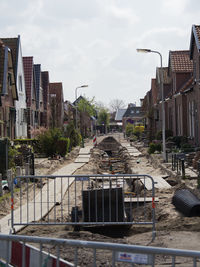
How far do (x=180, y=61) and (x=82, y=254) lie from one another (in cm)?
2887

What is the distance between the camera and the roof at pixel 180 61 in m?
32.9

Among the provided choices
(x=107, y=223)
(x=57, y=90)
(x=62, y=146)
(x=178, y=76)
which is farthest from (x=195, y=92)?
(x=57, y=90)

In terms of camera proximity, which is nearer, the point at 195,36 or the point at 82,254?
the point at 82,254

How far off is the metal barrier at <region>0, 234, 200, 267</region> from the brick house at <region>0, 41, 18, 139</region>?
1815 centimetres

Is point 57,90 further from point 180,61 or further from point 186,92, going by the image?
point 186,92

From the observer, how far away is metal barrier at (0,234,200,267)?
3672 mm

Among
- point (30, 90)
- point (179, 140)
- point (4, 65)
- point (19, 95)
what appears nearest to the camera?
point (4, 65)

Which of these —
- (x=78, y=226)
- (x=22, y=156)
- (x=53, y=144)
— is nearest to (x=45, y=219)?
(x=78, y=226)

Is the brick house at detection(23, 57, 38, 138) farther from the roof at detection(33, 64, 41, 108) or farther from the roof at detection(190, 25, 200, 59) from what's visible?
the roof at detection(190, 25, 200, 59)

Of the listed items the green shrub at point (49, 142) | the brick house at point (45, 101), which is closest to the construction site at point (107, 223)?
the green shrub at point (49, 142)

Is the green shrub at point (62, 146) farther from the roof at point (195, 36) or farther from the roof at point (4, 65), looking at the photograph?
the roof at point (195, 36)

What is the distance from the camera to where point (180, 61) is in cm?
3338

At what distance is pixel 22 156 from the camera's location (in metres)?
18.3

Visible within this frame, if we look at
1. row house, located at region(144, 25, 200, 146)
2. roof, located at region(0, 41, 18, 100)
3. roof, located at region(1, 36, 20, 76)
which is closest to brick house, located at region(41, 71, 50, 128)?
row house, located at region(144, 25, 200, 146)
